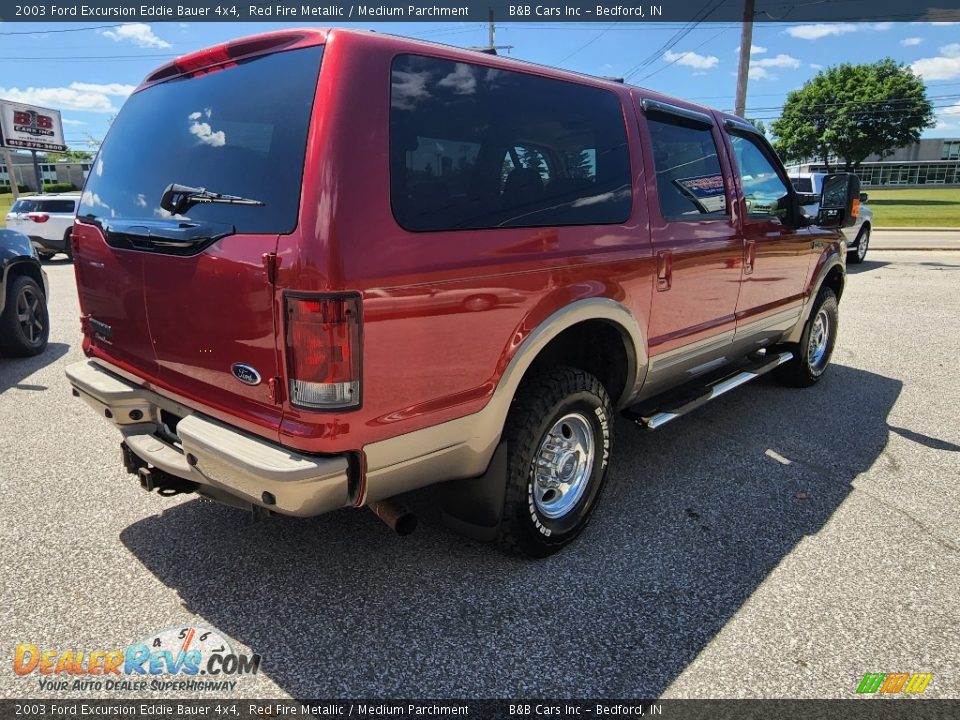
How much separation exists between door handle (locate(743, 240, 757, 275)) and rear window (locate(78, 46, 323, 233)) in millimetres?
2859

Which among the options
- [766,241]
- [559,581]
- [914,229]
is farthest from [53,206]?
[914,229]

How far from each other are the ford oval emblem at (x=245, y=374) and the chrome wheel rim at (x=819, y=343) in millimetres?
4670

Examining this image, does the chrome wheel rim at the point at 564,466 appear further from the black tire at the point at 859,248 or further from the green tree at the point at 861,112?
the green tree at the point at 861,112

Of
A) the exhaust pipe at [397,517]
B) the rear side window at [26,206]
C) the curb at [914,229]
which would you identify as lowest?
the exhaust pipe at [397,517]

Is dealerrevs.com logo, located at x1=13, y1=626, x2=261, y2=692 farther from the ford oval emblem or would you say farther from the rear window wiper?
the rear window wiper

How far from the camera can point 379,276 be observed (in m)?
1.97

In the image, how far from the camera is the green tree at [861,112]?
59.5 meters

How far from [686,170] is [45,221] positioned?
17.1m

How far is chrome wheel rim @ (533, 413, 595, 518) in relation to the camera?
2822 millimetres

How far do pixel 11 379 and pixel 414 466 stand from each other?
4994 millimetres

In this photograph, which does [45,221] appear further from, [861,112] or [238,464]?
[861,112]

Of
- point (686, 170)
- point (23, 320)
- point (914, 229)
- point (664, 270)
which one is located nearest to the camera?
point (664, 270)

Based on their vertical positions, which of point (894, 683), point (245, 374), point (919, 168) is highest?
point (919, 168)

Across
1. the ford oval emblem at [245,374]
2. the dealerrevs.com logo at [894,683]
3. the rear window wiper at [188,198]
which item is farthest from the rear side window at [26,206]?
the dealerrevs.com logo at [894,683]
